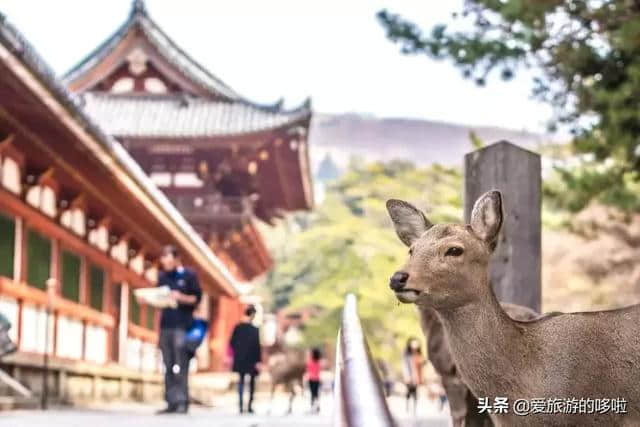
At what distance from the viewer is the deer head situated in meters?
3.04

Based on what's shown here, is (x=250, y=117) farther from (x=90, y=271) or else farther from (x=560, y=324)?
(x=560, y=324)

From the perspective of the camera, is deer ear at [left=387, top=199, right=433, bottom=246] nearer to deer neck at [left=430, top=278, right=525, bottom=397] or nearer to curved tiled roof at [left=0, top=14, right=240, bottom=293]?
deer neck at [left=430, top=278, right=525, bottom=397]

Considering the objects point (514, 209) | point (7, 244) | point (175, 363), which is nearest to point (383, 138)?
point (7, 244)

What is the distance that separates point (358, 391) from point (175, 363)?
8094 millimetres

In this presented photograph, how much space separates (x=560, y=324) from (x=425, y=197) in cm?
3763

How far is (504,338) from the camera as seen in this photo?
3133 millimetres

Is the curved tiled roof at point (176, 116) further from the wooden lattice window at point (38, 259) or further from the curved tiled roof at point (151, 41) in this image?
the wooden lattice window at point (38, 259)

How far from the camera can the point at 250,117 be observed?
28.9 meters

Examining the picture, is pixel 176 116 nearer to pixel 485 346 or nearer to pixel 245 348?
pixel 245 348

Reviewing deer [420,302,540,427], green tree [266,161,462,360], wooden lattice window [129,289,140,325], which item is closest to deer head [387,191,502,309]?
deer [420,302,540,427]

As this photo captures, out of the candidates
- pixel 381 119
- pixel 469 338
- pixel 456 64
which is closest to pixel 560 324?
pixel 469 338

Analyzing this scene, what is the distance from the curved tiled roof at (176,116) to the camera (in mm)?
28094

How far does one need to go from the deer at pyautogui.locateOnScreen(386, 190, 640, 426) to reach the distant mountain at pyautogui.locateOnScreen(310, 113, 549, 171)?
6236 inches

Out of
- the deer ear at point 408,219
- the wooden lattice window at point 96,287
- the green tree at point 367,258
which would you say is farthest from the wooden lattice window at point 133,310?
the deer ear at point 408,219
